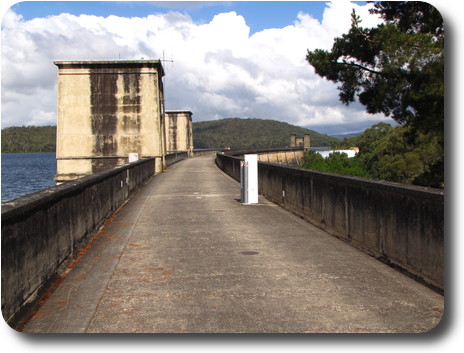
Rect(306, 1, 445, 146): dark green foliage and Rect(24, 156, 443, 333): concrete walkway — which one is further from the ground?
Rect(306, 1, 445, 146): dark green foliage

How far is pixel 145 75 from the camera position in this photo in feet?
125

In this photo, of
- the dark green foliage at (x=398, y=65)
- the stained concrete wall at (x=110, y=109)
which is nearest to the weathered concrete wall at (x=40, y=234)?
the dark green foliage at (x=398, y=65)

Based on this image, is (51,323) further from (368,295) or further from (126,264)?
(368,295)

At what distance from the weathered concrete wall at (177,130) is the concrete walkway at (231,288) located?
78.9 metres

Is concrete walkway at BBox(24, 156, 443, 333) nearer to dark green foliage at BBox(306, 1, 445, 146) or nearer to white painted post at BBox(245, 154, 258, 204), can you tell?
white painted post at BBox(245, 154, 258, 204)

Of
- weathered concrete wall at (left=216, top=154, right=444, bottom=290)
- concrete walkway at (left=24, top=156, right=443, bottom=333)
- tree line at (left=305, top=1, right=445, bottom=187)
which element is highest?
tree line at (left=305, top=1, right=445, bottom=187)

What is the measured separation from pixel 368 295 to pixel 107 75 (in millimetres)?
35428

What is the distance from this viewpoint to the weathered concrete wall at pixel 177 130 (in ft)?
292

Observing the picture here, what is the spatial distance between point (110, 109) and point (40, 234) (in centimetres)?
3345

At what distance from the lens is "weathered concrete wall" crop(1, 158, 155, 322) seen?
17.8 ft

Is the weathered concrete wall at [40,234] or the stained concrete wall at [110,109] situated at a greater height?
the stained concrete wall at [110,109]

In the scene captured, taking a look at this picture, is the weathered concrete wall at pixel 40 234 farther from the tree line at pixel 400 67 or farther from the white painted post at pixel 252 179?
the tree line at pixel 400 67

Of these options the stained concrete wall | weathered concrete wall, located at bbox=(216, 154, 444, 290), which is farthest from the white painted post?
the stained concrete wall

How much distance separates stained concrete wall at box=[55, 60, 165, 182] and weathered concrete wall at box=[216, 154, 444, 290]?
26969mm
